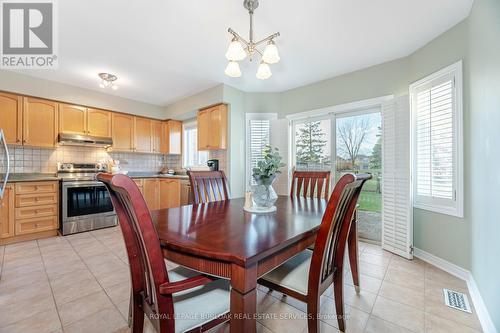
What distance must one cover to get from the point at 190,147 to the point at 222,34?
313cm

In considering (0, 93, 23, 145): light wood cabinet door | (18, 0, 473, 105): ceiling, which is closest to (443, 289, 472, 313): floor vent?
(18, 0, 473, 105): ceiling

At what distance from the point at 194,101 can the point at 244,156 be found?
1.48m

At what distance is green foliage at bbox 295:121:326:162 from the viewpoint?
3.53 m

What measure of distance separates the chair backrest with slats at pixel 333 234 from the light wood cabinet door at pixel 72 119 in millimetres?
4390

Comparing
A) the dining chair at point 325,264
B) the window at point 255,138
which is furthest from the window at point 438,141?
the window at point 255,138

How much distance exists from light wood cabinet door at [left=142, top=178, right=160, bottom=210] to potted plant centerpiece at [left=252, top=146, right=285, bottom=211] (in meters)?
3.44

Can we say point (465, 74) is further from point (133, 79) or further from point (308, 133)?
point (133, 79)

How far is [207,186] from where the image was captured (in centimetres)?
217

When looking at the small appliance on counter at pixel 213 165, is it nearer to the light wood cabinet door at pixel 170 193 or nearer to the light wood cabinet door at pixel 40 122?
the light wood cabinet door at pixel 170 193

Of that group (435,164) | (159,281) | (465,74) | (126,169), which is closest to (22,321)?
(159,281)

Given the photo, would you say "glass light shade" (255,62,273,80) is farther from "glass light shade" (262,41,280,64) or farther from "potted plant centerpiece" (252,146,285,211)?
"potted plant centerpiece" (252,146,285,211)

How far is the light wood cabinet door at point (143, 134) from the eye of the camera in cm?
449

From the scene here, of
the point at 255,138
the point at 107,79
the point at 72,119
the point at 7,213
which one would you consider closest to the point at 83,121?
the point at 72,119

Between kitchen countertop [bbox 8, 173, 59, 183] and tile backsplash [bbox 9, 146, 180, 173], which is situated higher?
tile backsplash [bbox 9, 146, 180, 173]
